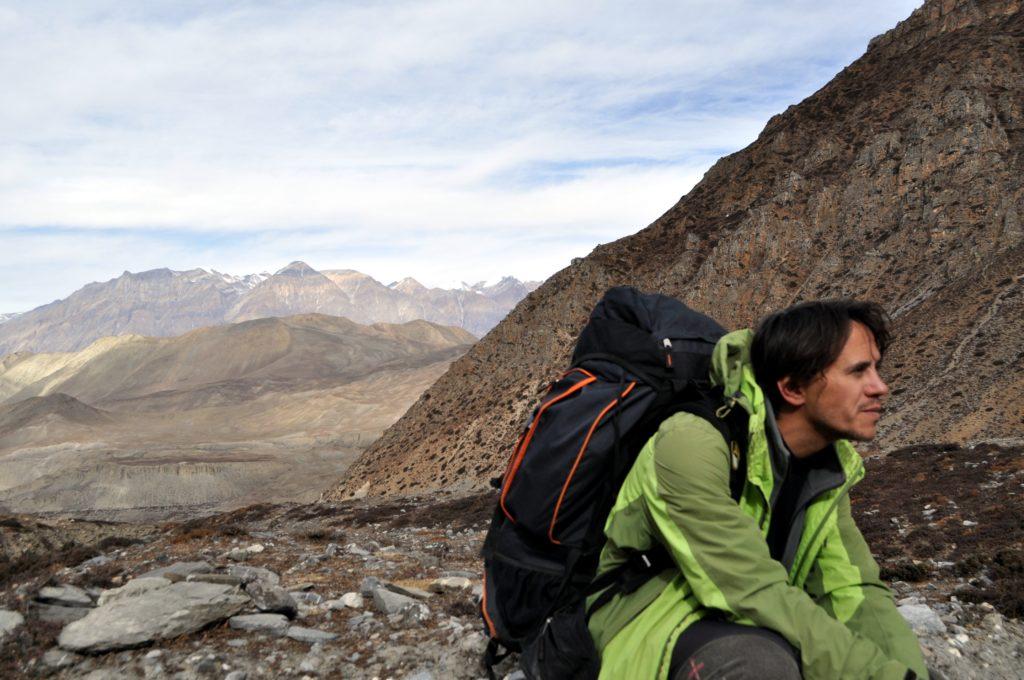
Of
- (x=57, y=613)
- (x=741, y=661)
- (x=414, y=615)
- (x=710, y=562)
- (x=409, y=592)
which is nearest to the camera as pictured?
(x=741, y=661)

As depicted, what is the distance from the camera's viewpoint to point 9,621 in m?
6.33

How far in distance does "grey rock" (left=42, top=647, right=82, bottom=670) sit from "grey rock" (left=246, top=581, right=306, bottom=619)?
4.99 ft

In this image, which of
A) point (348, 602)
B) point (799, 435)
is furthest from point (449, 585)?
point (799, 435)

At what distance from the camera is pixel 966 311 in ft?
75.6

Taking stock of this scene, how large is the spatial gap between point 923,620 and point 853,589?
306cm

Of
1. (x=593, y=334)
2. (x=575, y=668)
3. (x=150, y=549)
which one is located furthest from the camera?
(x=150, y=549)

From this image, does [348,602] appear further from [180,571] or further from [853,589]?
[853,589]

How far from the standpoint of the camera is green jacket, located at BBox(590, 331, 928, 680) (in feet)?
8.09

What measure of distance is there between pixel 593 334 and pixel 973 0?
1693 inches

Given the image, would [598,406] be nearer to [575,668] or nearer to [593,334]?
[593,334]

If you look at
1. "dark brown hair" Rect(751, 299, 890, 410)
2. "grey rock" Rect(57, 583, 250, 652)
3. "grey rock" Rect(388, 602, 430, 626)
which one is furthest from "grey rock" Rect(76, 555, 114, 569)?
"dark brown hair" Rect(751, 299, 890, 410)

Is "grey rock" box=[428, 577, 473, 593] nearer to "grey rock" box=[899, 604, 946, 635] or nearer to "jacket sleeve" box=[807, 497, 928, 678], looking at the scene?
"grey rock" box=[899, 604, 946, 635]

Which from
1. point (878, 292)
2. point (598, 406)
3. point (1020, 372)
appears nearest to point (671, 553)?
point (598, 406)

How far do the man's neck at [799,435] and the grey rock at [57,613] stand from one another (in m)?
6.76
